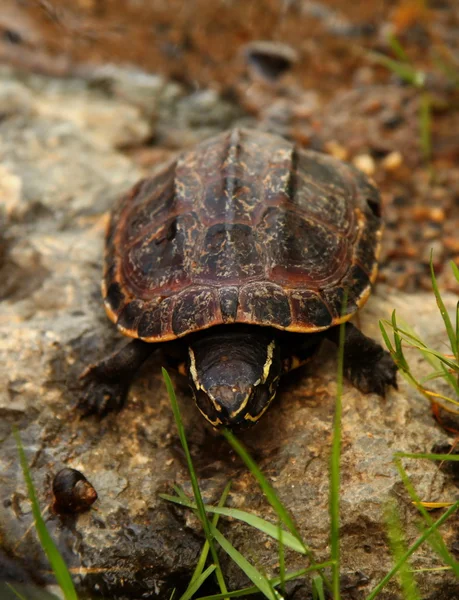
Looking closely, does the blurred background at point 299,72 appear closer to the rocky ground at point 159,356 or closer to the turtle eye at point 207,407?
the rocky ground at point 159,356

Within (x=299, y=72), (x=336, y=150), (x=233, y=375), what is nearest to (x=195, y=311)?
(x=233, y=375)

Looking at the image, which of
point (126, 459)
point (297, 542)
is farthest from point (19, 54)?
point (297, 542)

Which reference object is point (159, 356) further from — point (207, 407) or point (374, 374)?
point (374, 374)

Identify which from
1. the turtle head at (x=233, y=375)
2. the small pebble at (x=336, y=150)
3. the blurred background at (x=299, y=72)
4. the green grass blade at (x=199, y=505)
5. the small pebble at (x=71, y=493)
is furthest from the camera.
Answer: the small pebble at (x=336, y=150)

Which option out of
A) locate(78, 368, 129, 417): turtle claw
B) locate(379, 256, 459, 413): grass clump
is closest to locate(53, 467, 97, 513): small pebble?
locate(78, 368, 129, 417): turtle claw

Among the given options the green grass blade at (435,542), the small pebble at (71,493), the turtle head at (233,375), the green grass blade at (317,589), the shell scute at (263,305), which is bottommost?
the small pebble at (71,493)

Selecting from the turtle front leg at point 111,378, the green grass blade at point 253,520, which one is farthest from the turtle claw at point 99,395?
the green grass blade at point 253,520

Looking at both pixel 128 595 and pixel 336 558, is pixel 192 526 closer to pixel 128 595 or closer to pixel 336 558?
pixel 128 595

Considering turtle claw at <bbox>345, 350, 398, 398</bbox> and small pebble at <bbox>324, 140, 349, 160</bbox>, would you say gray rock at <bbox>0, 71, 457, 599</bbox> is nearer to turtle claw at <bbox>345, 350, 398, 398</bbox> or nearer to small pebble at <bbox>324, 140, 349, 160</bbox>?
turtle claw at <bbox>345, 350, 398, 398</bbox>
